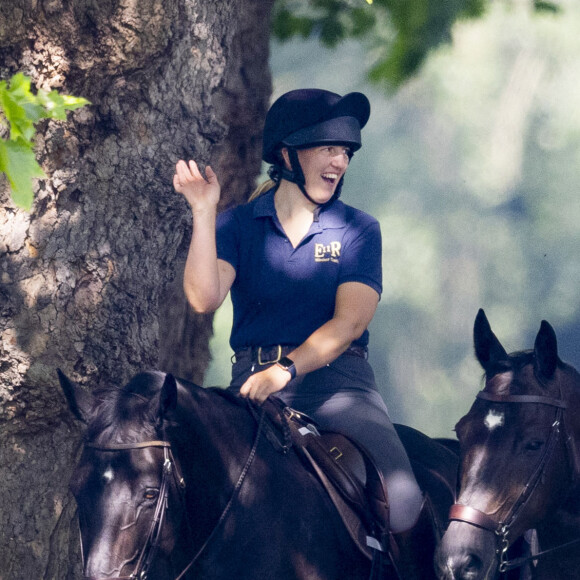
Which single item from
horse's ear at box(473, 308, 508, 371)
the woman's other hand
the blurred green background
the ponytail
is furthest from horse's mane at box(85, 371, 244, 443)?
the blurred green background

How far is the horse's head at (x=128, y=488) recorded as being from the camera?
3027mm

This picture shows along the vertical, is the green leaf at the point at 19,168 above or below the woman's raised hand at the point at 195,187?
above

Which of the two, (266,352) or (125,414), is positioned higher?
(125,414)

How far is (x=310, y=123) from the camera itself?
14.0 feet

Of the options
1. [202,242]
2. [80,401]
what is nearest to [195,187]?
[202,242]

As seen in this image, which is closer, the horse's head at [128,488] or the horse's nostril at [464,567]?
the horse's head at [128,488]

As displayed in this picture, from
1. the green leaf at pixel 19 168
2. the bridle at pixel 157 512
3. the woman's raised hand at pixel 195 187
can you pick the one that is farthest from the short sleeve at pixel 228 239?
the green leaf at pixel 19 168

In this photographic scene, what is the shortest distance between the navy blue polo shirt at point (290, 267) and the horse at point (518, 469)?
0.78m

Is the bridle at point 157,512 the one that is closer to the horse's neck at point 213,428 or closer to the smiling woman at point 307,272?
the horse's neck at point 213,428

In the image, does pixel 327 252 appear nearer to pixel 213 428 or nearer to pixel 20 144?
pixel 213 428

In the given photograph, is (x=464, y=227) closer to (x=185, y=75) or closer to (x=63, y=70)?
(x=185, y=75)

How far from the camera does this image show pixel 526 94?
9.73m

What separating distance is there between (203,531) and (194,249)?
1235mm

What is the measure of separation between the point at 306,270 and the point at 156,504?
1449 millimetres
